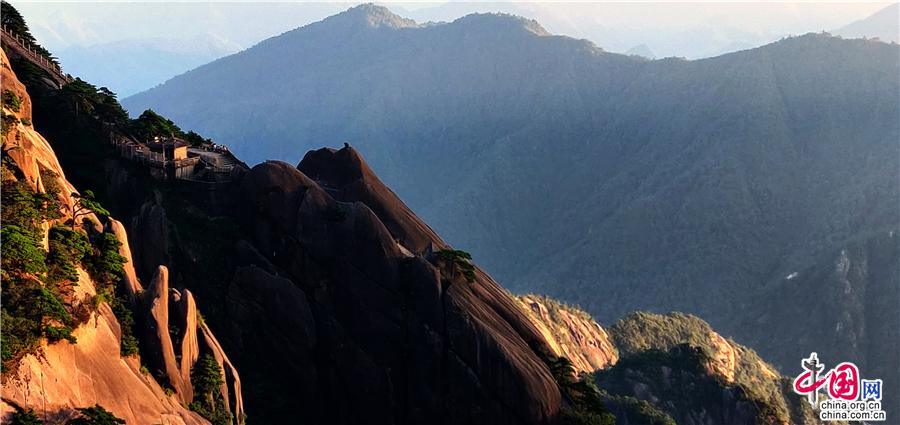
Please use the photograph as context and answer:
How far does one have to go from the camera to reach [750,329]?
585 ft

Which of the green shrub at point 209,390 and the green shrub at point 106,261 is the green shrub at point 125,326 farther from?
the green shrub at point 209,390

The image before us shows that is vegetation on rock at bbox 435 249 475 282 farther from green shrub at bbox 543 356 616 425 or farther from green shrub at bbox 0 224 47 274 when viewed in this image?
green shrub at bbox 0 224 47 274

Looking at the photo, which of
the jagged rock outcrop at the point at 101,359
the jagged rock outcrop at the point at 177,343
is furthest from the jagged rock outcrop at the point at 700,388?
the jagged rock outcrop at the point at 101,359

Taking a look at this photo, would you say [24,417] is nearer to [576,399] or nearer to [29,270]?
[29,270]

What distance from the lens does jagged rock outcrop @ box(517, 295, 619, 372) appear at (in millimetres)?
112562

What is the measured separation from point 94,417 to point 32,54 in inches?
1933

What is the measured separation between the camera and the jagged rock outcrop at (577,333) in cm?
11256

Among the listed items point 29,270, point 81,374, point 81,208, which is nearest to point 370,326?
point 81,208

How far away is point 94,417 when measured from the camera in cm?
3206

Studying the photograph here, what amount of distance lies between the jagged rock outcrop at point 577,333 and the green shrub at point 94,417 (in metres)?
80.5

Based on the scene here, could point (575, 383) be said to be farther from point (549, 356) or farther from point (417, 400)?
point (417, 400)

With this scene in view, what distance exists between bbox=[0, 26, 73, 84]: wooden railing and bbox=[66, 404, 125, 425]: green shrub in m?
44.0

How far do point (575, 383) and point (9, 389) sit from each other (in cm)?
3620

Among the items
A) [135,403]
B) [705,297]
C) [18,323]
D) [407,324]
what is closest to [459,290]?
[407,324]
